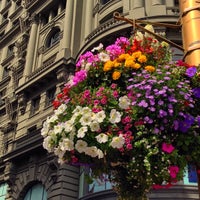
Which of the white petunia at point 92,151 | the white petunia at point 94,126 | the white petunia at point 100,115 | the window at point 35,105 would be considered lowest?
the white petunia at point 92,151

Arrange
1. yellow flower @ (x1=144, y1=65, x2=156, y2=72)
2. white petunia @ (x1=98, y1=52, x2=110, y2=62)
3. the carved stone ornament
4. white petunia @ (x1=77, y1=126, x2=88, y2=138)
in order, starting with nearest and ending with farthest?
white petunia @ (x1=77, y1=126, x2=88, y2=138)
yellow flower @ (x1=144, y1=65, x2=156, y2=72)
white petunia @ (x1=98, y1=52, x2=110, y2=62)
the carved stone ornament

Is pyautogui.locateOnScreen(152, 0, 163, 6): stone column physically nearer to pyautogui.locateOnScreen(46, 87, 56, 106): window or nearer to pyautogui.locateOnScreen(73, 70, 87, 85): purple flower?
pyautogui.locateOnScreen(46, 87, 56, 106): window

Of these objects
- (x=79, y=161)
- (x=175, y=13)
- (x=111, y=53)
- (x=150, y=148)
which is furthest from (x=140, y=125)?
(x=175, y=13)

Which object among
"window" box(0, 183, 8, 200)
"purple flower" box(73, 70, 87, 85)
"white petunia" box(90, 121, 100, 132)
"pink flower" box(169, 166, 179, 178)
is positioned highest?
"window" box(0, 183, 8, 200)

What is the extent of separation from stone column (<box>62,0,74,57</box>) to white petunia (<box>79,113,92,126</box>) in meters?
20.9

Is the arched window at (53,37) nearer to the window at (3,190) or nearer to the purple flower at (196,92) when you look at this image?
the window at (3,190)

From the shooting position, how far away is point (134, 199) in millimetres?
4535

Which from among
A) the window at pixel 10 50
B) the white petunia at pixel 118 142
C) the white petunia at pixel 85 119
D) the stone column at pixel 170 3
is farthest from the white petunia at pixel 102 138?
the window at pixel 10 50

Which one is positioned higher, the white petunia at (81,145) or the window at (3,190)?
the window at (3,190)

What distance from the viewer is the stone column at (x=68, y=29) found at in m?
25.6

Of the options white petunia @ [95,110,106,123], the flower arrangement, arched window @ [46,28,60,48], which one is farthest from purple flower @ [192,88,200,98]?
arched window @ [46,28,60,48]

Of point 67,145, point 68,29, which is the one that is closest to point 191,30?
point 67,145

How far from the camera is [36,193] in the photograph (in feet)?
73.3

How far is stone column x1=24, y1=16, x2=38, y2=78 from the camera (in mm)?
29812
